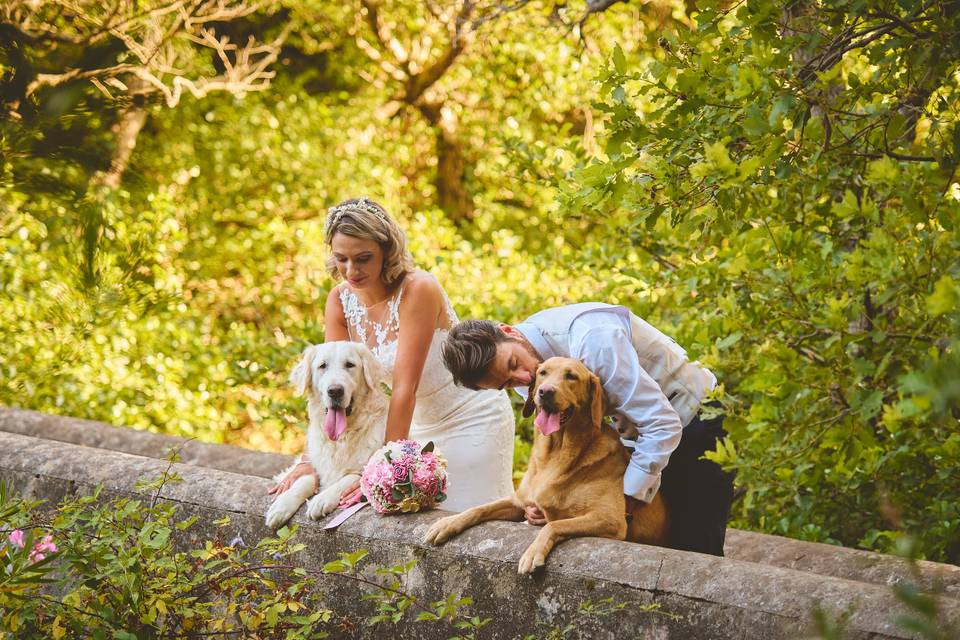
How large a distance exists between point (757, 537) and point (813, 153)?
247cm

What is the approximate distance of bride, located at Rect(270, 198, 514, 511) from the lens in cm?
435

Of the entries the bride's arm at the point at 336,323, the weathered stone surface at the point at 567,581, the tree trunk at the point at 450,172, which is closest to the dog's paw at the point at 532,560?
the weathered stone surface at the point at 567,581

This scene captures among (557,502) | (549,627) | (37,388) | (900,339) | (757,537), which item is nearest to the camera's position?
(900,339)

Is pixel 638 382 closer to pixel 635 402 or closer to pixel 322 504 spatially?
pixel 635 402

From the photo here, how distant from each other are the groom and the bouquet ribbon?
2.41ft

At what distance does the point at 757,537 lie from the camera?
4535mm

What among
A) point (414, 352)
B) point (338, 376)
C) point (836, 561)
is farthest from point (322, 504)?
point (836, 561)

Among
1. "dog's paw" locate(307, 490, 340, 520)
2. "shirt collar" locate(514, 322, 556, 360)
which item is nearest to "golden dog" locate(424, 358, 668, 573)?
"shirt collar" locate(514, 322, 556, 360)

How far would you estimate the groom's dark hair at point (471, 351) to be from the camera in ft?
11.0

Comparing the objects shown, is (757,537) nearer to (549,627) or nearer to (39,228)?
(549,627)

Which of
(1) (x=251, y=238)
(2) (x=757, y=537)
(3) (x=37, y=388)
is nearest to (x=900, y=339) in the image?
(2) (x=757, y=537)

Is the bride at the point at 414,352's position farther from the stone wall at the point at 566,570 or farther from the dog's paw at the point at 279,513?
the stone wall at the point at 566,570

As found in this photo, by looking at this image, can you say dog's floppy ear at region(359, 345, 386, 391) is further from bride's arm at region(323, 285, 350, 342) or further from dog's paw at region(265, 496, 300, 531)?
dog's paw at region(265, 496, 300, 531)

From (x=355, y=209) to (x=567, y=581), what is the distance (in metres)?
2.18
